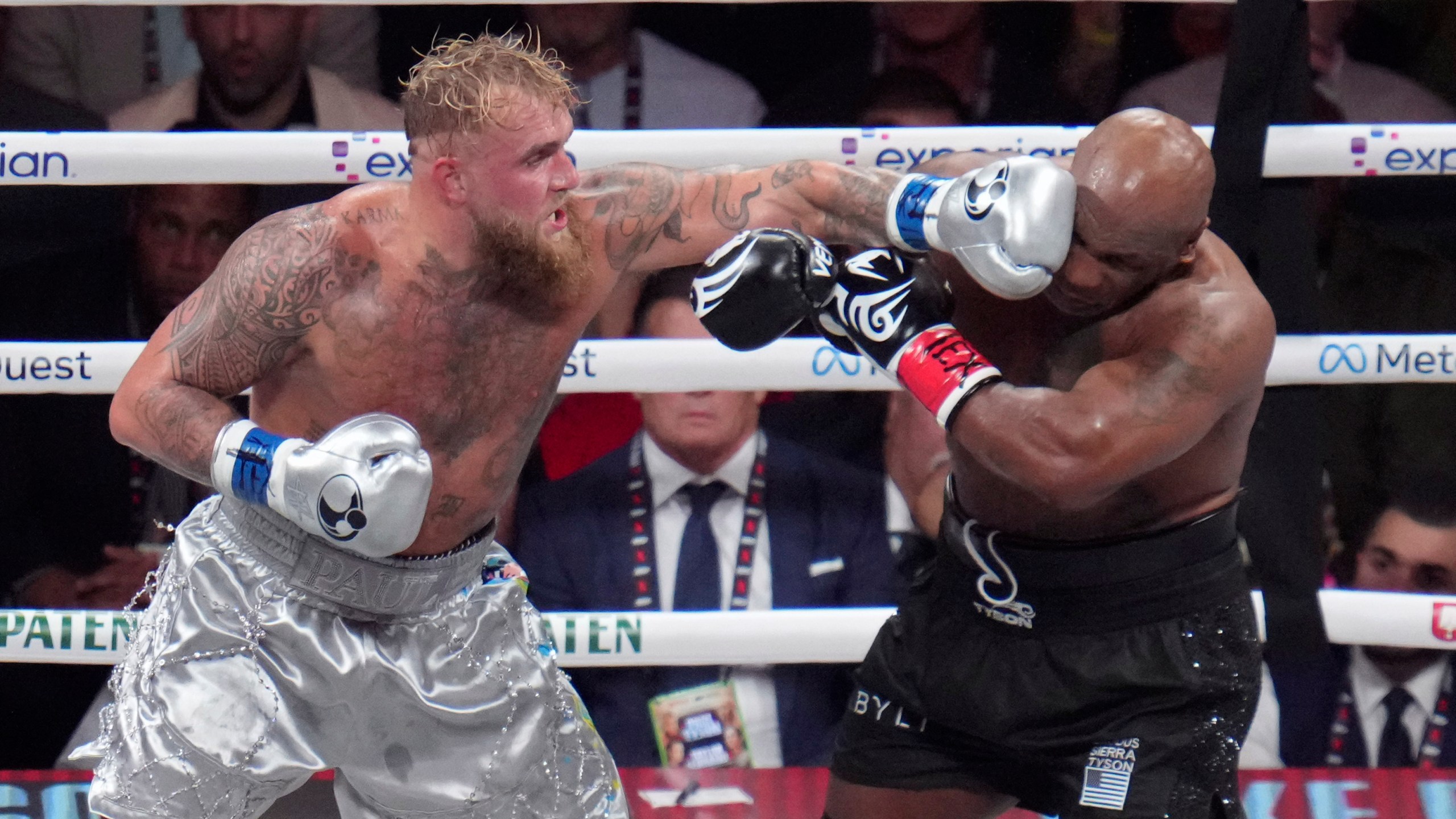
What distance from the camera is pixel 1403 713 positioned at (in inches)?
109

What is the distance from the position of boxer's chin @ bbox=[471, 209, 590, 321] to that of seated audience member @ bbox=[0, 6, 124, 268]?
1291mm

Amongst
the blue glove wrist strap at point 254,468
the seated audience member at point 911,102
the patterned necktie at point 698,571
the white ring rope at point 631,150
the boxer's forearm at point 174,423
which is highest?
the seated audience member at point 911,102

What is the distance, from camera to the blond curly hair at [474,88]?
5.96 feet

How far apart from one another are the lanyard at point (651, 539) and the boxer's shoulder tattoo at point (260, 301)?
3.30 feet

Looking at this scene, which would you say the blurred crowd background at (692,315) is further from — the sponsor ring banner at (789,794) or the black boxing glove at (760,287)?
the black boxing glove at (760,287)

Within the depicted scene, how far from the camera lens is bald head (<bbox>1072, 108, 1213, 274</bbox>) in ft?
5.83

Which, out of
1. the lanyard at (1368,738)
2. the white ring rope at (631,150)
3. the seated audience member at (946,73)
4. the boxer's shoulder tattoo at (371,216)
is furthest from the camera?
the seated audience member at (946,73)

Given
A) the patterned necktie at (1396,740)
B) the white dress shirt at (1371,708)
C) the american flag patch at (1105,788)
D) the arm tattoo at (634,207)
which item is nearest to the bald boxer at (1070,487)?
the american flag patch at (1105,788)

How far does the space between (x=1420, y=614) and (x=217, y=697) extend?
1.87 metres

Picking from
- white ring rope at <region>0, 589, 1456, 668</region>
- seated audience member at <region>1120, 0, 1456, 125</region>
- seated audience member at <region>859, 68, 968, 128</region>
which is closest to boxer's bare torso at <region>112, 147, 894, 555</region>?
white ring rope at <region>0, 589, 1456, 668</region>

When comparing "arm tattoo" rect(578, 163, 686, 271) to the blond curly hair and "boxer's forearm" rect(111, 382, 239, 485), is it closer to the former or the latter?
the blond curly hair

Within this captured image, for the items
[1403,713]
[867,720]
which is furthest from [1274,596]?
[867,720]

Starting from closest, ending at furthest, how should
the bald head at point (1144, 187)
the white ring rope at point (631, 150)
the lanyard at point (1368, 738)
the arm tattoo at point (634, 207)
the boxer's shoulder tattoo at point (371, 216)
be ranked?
the bald head at point (1144, 187) < the boxer's shoulder tattoo at point (371, 216) < the arm tattoo at point (634, 207) < the white ring rope at point (631, 150) < the lanyard at point (1368, 738)

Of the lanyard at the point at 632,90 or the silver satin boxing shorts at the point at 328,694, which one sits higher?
the lanyard at the point at 632,90
